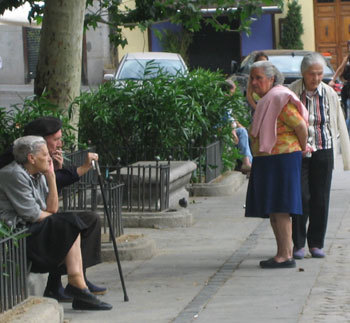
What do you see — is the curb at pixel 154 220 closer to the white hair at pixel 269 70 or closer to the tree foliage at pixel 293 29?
the white hair at pixel 269 70

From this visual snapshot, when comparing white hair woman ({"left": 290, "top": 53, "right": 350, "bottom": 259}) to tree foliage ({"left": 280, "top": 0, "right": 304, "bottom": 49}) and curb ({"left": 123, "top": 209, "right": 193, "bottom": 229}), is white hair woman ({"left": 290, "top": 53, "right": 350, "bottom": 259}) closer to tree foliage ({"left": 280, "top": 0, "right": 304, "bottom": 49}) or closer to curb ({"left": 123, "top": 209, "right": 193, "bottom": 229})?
curb ({"left": 123, "top": 209, "right": 193, "bottom": 229})

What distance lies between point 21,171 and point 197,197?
628cm

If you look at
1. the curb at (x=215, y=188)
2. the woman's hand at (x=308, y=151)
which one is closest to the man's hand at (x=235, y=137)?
the curb at (x=215, y=188)

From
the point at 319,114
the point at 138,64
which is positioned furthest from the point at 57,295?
the point at 138,64

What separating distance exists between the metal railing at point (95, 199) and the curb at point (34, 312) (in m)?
2.44

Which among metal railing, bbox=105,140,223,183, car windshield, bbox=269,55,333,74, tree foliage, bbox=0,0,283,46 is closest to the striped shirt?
metal railing, bbox=105,140,223,183

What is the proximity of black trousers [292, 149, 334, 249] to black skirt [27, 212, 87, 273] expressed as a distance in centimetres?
249

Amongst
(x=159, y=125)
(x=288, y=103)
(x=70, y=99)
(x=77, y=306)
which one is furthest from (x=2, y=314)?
(x=159, y=125)

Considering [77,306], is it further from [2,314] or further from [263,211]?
[263,211]

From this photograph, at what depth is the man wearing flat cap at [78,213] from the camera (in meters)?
7.27

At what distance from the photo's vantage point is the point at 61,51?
38.4 ft

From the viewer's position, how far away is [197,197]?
13.1 m

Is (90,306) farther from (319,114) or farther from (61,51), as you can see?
(61,51)

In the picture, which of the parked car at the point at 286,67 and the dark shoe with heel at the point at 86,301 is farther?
the parked car at the point at 286,67
